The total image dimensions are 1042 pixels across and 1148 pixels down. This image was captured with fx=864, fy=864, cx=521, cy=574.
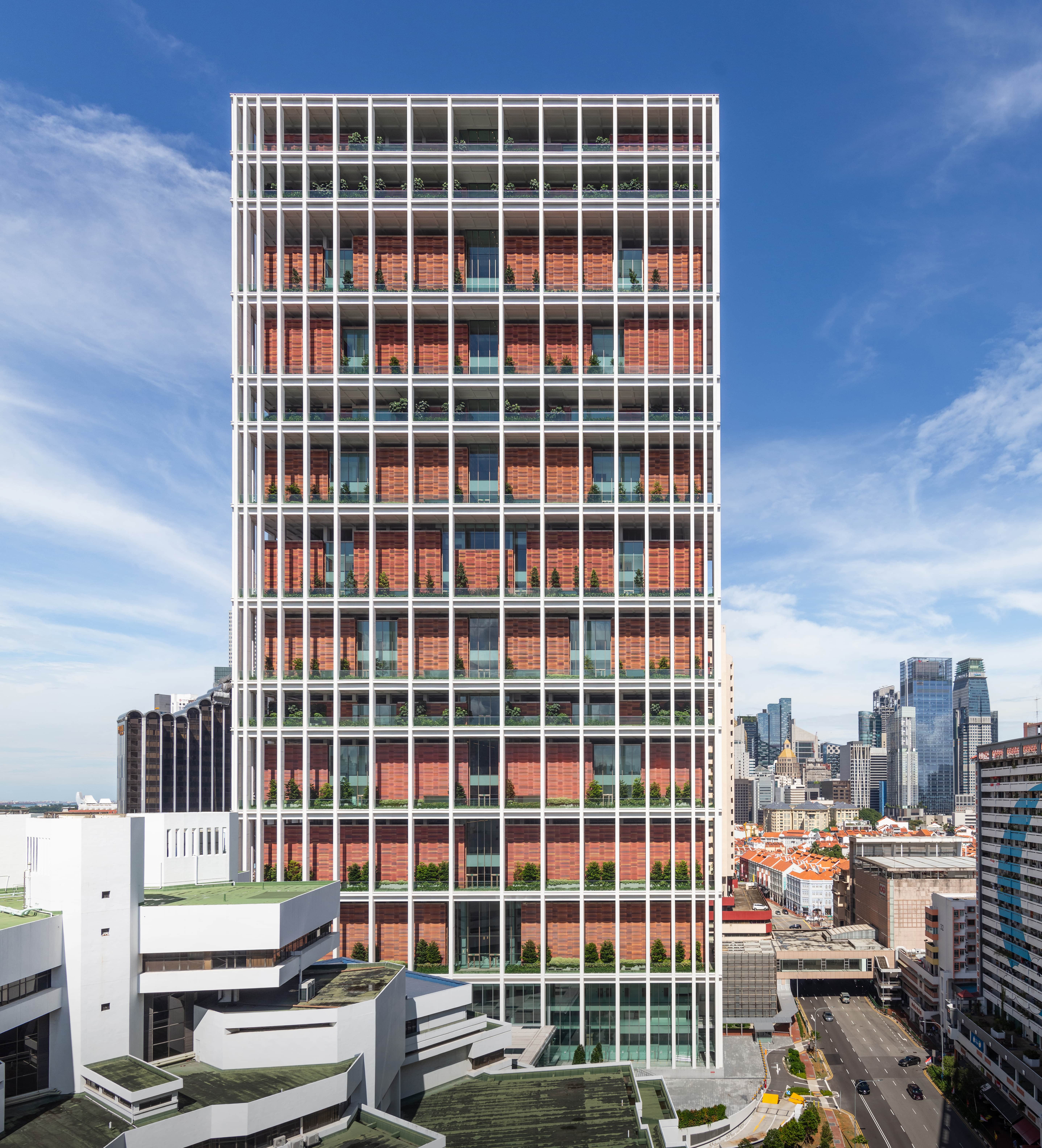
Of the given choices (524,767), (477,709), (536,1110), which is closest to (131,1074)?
(536,1110)

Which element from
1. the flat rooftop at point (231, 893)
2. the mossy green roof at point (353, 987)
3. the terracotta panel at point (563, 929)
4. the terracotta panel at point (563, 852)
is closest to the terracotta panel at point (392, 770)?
the terracotta panel at point (563, 852)

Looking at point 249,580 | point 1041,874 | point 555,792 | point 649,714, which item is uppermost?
point 249,580

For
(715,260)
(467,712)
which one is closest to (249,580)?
(467,712)

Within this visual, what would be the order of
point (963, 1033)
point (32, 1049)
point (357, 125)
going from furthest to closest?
point (963, 1033) → point (357, 125) → point (32, 1049)

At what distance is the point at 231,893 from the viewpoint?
51.6m

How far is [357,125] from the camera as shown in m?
77.8

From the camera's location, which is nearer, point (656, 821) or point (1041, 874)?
point (656, 821)

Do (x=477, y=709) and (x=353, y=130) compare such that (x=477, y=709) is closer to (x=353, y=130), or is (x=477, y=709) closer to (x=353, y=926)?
(x=353, y=926)

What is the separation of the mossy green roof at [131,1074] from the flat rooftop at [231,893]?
704 centimetres

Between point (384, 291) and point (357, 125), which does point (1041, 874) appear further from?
point (357, 125)

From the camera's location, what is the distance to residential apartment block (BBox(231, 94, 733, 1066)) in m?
71.0

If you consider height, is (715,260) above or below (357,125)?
below

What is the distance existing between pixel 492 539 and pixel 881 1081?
108023 mm

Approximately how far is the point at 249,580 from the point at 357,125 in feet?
138
